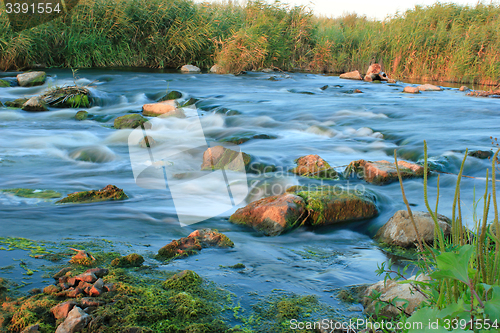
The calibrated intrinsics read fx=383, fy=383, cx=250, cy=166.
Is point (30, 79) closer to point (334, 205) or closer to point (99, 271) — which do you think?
point (334, 205)

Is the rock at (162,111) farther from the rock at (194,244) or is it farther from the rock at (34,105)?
the rock at (194,244)

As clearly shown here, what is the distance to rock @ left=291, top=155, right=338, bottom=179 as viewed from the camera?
4336 millimetres

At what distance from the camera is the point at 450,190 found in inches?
166

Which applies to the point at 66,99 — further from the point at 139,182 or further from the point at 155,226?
the point at 155,226

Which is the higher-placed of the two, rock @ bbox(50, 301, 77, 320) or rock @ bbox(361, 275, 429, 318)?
rock @ bbox(361, 275, 429, 318)

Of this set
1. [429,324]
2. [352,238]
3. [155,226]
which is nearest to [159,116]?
[155,226]

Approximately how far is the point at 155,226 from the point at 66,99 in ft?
22.3

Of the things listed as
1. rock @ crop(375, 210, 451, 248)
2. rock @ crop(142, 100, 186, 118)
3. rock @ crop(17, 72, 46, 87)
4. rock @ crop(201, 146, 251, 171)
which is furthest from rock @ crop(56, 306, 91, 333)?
rock @ crop(17, 72, 46, 87)

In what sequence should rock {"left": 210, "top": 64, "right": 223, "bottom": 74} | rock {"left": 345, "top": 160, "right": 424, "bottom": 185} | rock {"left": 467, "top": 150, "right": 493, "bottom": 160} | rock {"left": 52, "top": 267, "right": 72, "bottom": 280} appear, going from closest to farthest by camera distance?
rock {"left": 52, "top": 267, "right": 72, "bottom": 280}
rock {"left": 345, "top": 160, "right": 424, "bottom": 185}
rock {"left": 467, "top": 150, "right": 493, "bottom": 160}
rock {"left": 210, "top": 64, "right": 223, "bottom": 74}

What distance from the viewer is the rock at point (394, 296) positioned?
5.57ft

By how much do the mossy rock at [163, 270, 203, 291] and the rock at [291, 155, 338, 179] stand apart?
2601 mm

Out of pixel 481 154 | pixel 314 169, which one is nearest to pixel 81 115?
pixel 314 169

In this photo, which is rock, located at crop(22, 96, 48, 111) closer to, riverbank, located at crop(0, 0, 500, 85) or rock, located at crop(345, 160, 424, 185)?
riverbank, located at crop(0, 0, 500, 85)

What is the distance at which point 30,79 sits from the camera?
10008 mm
